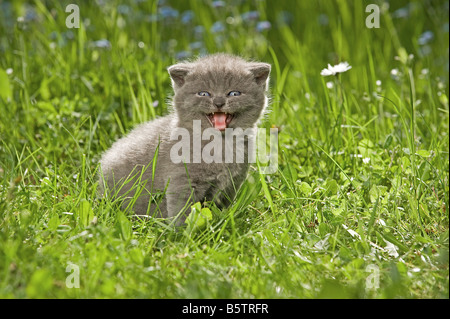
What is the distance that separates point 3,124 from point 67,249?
152 cm

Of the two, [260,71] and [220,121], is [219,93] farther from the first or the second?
[260,71]

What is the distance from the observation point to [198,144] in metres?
2.83

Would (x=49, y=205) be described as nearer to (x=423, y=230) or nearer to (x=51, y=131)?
(x=51, y=131)

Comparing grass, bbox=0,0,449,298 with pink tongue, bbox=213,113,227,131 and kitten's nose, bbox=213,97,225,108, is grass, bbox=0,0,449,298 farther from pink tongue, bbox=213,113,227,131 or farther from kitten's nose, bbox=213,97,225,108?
kitten's nose, bbox=213,97,225,108

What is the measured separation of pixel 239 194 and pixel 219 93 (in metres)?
0.51

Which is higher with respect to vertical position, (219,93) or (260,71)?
(260,71)

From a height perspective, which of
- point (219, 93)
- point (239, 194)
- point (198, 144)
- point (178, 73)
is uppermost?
point (178, 73)

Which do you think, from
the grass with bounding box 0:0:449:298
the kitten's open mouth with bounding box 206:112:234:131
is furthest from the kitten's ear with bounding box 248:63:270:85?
the grass with bounding box 0:0:449:298

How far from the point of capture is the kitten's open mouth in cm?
279

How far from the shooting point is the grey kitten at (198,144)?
9.04 feet

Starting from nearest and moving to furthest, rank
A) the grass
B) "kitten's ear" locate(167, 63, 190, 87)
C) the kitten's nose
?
the grass, the kitten's nose, "kitten's ear" locate(167, 63, 190, 87)

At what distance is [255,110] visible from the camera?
2875mm

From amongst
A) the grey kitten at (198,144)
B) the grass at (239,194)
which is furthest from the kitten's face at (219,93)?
the grass at (239,194)

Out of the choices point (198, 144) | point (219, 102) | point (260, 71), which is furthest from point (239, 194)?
point (260, 71)
